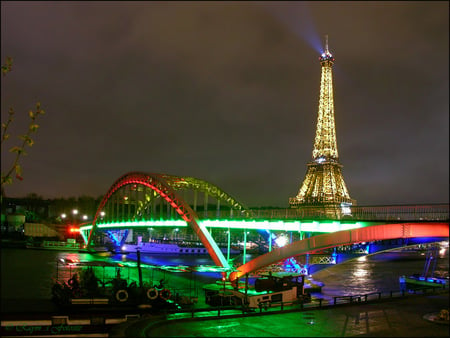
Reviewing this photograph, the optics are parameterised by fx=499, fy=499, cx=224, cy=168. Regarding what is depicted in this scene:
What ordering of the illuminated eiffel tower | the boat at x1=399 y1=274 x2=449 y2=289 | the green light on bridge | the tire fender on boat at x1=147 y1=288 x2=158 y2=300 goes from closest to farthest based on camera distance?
the tire fender on boat at x1=147 y1=288 x2=158 y2=300 < the green light on bridge < the boat at x1=399 y1=274 x2=449 y2=289 < the illuminated eiffel tower

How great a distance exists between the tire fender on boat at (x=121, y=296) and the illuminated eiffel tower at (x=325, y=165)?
68.8 meters

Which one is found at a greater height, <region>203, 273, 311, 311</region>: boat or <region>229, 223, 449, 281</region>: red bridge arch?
<region>229, 223, 449, 281</region>: red bridge arch

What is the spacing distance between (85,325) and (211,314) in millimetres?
6789

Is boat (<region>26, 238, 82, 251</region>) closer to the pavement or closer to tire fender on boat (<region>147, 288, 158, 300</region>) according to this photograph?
tire fender on boat (<region>147, 288, 158, 300</region>)

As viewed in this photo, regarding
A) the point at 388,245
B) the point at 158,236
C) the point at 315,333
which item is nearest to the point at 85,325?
the point at 315,333

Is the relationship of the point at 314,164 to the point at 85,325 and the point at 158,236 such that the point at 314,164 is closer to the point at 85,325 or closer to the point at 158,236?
the point at 158,236

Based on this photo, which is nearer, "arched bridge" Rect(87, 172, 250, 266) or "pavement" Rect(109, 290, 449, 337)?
"pavement" Rect(109, 290, 449, 337)

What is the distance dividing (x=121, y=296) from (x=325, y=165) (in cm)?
7936

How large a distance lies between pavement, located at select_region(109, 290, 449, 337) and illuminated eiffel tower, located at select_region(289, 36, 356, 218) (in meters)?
68.7

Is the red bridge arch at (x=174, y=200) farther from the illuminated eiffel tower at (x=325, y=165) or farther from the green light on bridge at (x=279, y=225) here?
the illuminated eiffel tower at (x=325, y=165)

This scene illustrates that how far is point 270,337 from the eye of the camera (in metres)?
21.1

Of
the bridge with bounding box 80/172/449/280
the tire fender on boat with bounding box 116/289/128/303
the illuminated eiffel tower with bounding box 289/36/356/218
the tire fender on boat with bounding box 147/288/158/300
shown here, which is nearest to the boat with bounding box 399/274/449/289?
the bridge with bounding box 80/172/449/280

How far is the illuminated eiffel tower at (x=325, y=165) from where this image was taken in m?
101

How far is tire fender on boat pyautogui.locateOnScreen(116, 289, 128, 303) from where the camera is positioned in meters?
31.1
